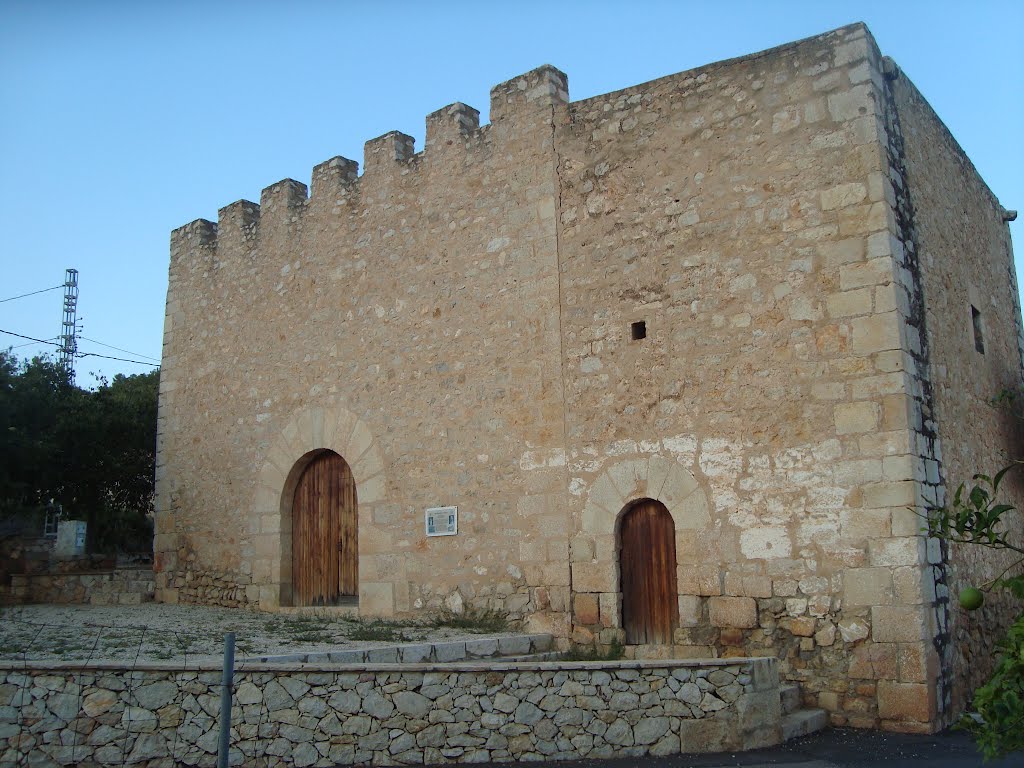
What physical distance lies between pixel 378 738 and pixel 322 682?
0.50 meters

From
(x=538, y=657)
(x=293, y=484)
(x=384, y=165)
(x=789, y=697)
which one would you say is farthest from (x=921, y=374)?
(x=293, y=484)

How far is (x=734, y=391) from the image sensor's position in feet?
24.7

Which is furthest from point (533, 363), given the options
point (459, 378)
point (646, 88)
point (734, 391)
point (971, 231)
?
point (971, 231)

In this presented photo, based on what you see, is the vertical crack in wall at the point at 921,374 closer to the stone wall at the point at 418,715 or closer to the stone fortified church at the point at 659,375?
the stone fortified church at the point at 659,375

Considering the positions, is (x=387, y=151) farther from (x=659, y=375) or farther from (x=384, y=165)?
(x=659, y=375)

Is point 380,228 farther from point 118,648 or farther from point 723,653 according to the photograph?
point 723,653

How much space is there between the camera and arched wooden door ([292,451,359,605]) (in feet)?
33.9

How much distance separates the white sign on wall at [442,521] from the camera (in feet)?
30.0

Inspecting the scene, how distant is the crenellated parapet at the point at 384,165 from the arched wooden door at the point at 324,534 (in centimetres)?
294

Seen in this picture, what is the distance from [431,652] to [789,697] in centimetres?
259

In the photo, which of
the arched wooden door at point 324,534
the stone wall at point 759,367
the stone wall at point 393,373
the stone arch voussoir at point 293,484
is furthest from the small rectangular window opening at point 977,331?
the arched wooden door at point 324,534

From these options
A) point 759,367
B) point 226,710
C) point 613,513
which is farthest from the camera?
point 613,513

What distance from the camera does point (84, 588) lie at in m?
12.2

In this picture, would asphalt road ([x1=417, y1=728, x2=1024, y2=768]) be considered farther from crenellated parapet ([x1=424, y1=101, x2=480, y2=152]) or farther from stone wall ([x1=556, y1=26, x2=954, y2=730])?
crenellated parapet ([x1=424, y1=101, x2=480, y2=152])
